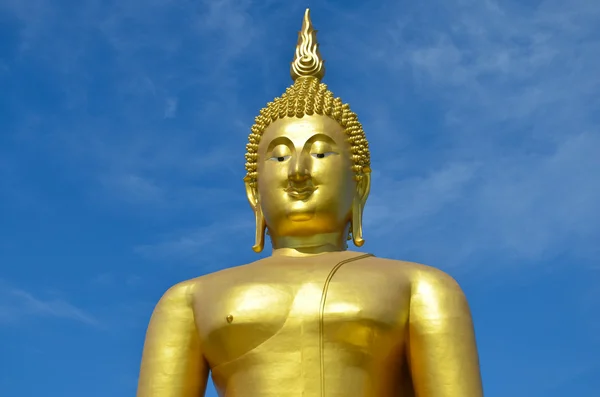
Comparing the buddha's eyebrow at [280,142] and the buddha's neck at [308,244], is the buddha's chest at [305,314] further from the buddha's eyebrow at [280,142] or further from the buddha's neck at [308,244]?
the buddha's eyebrow at [280,142]

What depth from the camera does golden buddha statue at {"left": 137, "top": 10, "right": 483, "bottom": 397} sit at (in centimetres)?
909

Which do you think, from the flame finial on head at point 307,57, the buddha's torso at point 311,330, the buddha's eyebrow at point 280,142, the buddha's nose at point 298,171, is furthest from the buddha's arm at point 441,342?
the flame finial on head at point 307,57

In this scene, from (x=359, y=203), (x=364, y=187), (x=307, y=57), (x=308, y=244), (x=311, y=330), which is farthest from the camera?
(x=307, y=57)

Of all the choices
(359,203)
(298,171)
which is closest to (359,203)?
(359,203)

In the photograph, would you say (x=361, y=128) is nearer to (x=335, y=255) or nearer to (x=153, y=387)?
(x=335, y=255)

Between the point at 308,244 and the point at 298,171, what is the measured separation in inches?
27.0

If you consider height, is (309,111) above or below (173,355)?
above

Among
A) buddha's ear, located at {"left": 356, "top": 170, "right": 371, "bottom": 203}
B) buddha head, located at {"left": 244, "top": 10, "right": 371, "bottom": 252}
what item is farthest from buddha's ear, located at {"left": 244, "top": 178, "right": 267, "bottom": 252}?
buddha's ear, located at {"left": 356, "top": 170, "right": 371, "bottom": 203}

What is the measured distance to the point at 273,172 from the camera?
10.1m

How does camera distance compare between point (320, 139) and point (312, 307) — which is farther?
point (320, 139)

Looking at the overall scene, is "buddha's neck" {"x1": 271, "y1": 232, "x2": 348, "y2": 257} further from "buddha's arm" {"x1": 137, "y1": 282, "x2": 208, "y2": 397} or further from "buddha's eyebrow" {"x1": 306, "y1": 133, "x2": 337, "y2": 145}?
"buddha's arm" {"x1": 137, "y1": 282, "x2": 208, "y2": 397}

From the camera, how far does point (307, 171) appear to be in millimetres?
9875

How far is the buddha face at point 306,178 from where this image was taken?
994cm

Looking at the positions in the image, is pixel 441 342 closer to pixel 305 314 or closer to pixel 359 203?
pixel 305 314
